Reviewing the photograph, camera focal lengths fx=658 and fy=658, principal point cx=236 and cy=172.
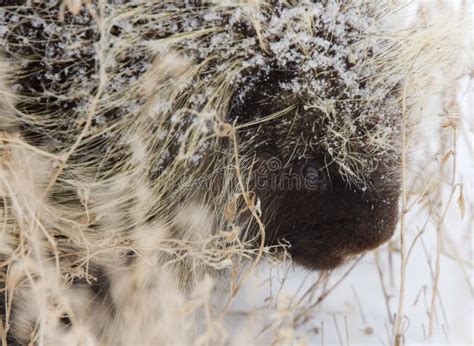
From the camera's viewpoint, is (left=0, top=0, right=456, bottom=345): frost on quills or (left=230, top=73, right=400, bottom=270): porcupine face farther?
(left=230, top=73, right=400, bottom=270): porcupine face

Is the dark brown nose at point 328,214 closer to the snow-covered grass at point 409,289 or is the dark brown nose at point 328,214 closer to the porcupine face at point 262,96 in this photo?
the porcupine face at point 262,96

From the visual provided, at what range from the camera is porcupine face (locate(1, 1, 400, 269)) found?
164 centimetres

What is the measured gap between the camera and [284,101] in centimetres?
181

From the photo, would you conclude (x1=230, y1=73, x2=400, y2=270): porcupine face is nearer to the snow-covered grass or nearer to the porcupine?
the porcupine

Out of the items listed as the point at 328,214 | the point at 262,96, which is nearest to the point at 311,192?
the point at 328,214

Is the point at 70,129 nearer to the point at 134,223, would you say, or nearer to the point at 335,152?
the point at 134,223

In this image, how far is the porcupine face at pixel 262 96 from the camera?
164cm

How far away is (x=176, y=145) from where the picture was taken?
1.78 meters

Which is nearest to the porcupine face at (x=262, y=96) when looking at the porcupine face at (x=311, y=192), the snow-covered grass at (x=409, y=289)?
the porcupine face at (x=311, y=192)

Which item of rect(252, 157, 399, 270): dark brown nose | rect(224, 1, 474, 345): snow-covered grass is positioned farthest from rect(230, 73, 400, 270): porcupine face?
rect(224, 1, 474, 345): snow-covered grass

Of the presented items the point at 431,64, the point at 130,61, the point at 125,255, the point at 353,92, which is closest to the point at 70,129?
the point at 130,61

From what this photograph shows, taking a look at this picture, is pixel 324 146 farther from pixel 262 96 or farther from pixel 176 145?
pixel 176 145

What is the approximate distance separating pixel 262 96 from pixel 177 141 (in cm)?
27

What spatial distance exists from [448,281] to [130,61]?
1821 millimetres
